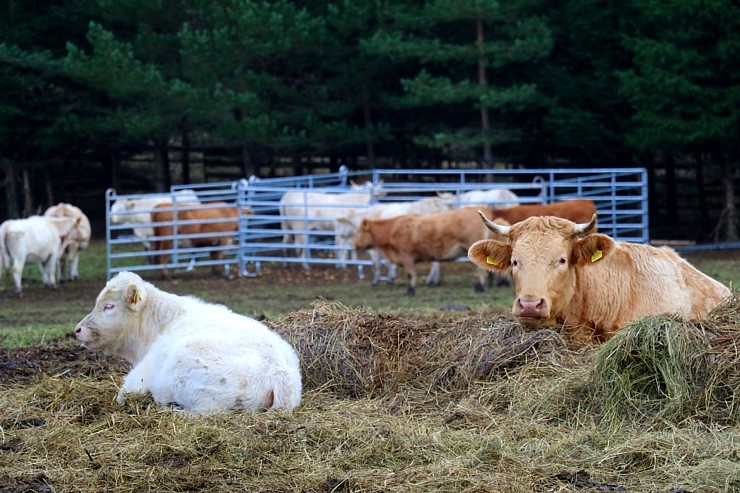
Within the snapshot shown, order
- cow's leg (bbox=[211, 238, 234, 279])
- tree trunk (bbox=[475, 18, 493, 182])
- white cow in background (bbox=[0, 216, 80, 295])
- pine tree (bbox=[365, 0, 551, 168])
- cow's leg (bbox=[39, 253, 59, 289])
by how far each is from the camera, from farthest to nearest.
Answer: tree trunk (bbox=[475, 18, 493, 182]) < pine tree (bbox=[365, 0, 551, 168]) < cow's leg (bbox=[211, 238, 234, 279]) < cow's leg (bbox=[39, 253, 59, 289]) < white cow in background (bbox=[0, 216, 80, 295])

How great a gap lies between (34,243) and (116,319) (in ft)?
36.9

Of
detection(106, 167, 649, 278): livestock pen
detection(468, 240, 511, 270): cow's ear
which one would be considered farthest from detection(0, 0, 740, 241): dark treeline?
detection(468, 240, 511, 270): cow's ear

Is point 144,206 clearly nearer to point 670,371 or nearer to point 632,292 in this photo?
point 632,292

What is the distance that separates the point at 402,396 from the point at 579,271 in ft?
5.28

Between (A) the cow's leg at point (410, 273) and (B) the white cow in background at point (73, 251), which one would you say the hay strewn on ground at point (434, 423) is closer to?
(A) the cow's leg at point (410, 273)

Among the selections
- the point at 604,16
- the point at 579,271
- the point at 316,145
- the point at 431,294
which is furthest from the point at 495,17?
the point at 579,271

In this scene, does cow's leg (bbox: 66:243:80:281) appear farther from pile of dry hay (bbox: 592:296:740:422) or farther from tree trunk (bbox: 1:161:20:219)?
pile of dry hay (bbox: 592:296:740:422)

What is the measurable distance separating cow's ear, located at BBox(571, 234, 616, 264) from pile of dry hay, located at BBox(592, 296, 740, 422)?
3.12ft

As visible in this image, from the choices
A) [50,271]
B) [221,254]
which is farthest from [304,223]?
[50,271]

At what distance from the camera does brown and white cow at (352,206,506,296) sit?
1798 cm

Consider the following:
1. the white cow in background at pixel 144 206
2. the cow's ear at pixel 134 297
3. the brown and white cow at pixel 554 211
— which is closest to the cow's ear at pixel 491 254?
the cow's ear at pixel 134 297

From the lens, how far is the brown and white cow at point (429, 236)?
17984 mm

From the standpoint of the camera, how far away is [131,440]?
6.08m

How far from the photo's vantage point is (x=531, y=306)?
7.31m
